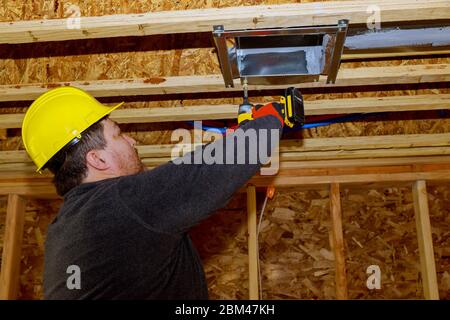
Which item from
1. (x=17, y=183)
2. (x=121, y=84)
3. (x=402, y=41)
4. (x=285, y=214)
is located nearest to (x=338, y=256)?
(x=285, y=214)

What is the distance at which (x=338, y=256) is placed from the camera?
3.05m

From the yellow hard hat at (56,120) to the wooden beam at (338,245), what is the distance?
176cm

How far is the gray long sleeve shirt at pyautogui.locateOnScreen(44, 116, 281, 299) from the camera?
1436 mm

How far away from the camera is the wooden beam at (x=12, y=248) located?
10.3 ft

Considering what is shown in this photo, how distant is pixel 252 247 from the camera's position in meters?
3.12

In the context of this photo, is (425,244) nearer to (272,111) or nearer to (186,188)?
(272,111)

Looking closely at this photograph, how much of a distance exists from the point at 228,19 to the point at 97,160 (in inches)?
28.6

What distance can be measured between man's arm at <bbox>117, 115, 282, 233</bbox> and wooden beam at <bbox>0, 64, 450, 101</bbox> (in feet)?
2.41

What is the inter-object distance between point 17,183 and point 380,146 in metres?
2.50

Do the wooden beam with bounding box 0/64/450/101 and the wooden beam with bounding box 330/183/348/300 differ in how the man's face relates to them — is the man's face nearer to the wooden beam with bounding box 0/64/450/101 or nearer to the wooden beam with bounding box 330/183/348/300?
the wooden beam with bounding box 0/64/450/101

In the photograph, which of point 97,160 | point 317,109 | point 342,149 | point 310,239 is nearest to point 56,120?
point 97,160

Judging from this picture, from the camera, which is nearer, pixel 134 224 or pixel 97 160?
pixel 134 224

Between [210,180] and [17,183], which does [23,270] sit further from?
Result: [210,180]

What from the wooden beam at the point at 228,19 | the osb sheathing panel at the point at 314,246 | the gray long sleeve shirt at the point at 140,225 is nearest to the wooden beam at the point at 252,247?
the osb sheathing panel at the point at 314,246
